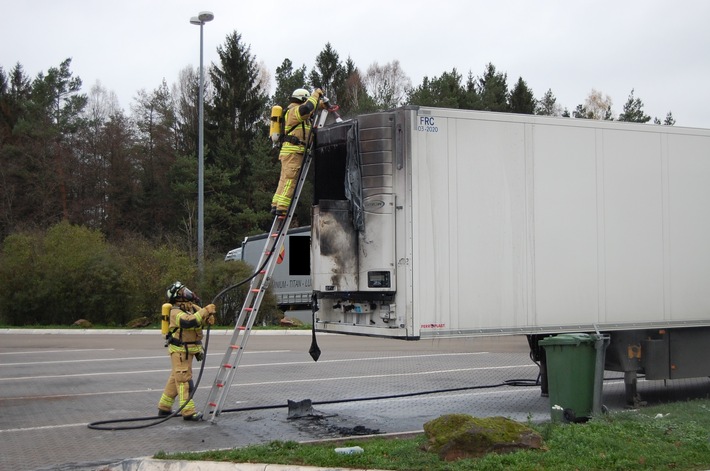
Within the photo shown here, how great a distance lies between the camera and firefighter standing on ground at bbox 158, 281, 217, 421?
1079 centimetres

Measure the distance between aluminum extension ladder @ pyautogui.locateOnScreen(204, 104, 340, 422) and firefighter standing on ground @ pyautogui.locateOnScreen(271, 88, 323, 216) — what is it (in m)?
0.08

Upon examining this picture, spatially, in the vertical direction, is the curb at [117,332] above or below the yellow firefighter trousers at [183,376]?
below

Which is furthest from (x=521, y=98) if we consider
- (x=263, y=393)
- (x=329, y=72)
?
(x=263, y=393)

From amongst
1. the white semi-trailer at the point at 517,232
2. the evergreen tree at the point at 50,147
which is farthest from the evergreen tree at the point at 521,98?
the white semi-trailer at the point at 517,232

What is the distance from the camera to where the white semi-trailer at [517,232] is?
33.0 ft

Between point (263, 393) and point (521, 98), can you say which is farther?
point (521, 98)

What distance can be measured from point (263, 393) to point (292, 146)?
4.47m

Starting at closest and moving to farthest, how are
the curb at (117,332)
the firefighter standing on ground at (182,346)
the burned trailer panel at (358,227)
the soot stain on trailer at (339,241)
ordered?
the burned trailer panel at (358,227) < the soot stain on trailer at (339,241) < the firefighter standing on ground at (182,346) < the curb at (117,332)

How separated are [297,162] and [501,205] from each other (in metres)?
2.69

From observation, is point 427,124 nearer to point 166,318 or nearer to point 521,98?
point 166,318

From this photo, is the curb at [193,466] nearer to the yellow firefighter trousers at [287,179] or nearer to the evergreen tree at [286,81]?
the yellow firefighter trousers at [287,179]

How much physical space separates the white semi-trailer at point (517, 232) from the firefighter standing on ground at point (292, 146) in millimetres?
282

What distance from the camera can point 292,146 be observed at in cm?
1097

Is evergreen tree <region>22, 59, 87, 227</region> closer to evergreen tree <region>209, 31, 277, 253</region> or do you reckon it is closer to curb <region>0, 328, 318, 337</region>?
evergreen tree <region>209, 31, 277, 253</region>
